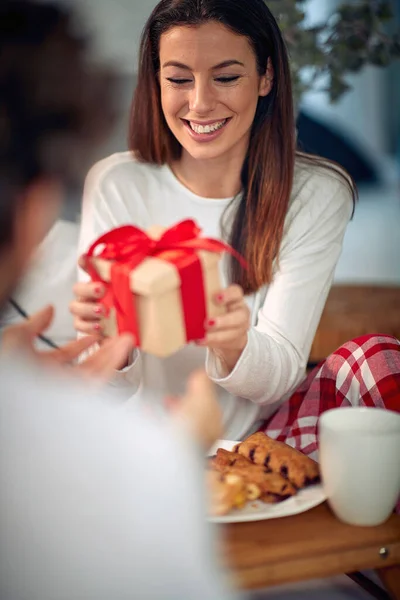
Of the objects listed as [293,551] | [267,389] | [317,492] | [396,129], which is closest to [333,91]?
[267,389]

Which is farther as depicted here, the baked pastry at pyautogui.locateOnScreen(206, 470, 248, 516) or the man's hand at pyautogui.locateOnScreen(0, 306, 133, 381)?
the baked pastry at pyautogui.locateOnScreen(206, 470, 248, 516)

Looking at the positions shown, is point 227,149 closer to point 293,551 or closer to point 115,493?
point 293,551

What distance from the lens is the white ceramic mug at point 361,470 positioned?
922 millimetres

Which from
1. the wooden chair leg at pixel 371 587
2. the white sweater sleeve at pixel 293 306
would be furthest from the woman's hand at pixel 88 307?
the wooden chair leg at pixel 371 587

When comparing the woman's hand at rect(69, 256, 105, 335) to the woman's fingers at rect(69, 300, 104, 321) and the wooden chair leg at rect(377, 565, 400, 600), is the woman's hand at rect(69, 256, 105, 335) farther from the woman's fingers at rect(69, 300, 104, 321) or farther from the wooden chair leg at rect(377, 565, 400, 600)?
the wooden chair leg at rect(377, 565, 400, 600)

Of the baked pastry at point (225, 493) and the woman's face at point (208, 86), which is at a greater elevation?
the woman's face at point (208, 86)

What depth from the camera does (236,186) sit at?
1446mm

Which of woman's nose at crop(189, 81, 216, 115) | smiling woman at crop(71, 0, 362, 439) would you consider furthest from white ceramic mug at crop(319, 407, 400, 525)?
woman's nose at crop(189, 81, 216, 115)

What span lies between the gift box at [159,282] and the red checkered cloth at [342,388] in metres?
0.29

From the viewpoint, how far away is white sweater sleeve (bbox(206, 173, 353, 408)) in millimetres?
1232

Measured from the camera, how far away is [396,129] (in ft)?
→ 23.0

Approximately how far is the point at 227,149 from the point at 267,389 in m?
0.38

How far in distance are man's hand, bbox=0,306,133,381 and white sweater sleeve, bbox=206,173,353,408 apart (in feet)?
1.04

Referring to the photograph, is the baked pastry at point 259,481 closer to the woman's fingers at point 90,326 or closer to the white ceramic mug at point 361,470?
the white ceramic mug at point 361,470
